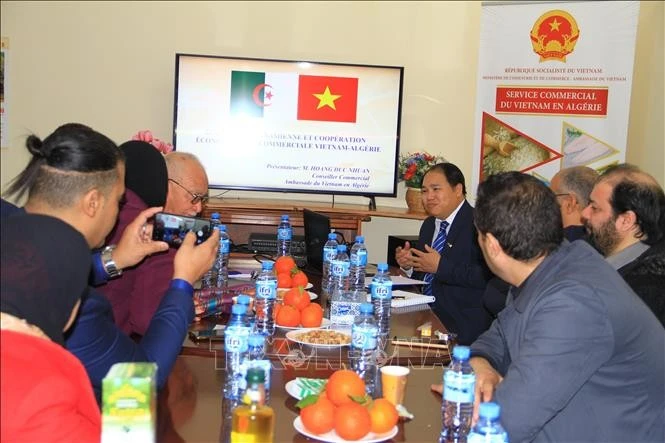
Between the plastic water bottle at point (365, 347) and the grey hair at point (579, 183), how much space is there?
1.88m

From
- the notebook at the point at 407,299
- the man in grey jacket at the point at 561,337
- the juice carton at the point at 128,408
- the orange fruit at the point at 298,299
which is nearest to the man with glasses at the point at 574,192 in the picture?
the notebook at the point at 407,299

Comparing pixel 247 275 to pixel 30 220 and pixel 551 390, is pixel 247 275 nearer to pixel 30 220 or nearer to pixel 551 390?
pixel 551 390

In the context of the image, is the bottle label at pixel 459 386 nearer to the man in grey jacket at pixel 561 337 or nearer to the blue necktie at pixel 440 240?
the man in grey jacket at pixel 561 337

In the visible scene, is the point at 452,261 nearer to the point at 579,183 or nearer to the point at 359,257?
the point at 359,257

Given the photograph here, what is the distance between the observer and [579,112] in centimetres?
530

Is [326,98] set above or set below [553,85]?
below

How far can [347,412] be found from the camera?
153 cm

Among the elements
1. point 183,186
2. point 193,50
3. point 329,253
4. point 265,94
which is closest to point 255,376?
point 183,186

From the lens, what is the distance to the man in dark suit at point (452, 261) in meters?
3.71

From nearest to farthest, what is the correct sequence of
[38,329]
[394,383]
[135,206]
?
[38,329] → [394,383] → [135,206]

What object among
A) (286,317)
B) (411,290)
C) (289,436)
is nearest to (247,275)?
(411,290)

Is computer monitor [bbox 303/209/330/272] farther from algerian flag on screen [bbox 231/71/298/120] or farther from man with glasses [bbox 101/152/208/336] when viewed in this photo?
algerian flag on screen [bbox 231/71/298/120]

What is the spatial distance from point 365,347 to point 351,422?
43 cm

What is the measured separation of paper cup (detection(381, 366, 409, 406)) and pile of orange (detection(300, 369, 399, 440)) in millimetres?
125
